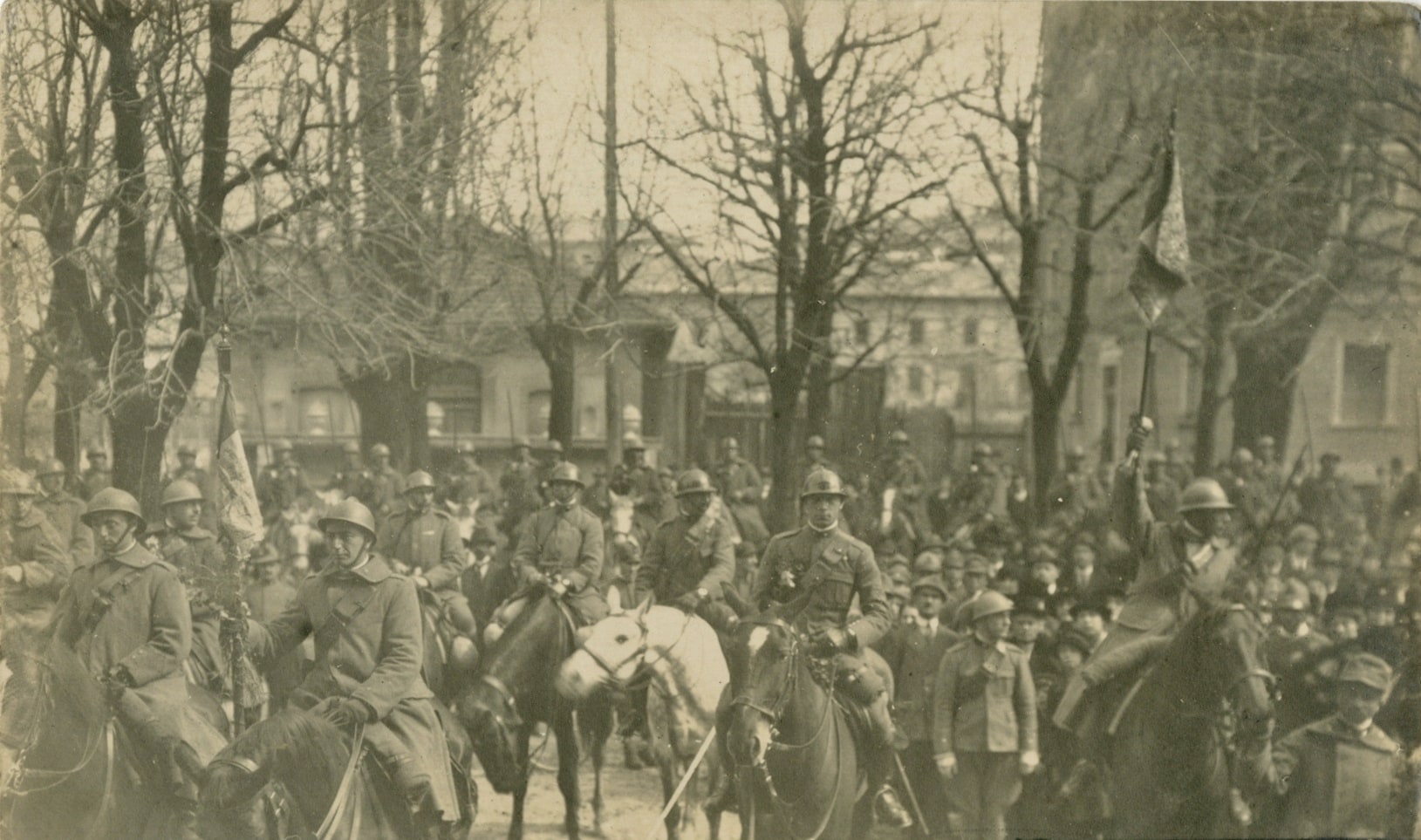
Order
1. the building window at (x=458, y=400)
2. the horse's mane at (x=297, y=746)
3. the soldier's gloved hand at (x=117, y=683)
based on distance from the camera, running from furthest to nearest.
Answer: the building window at (x=458, y=400) < the soldier's gloved hand at (x=117, y=683) < the horse's mane at (x=297, y=746)

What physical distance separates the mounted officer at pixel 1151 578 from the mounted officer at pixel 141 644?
4.92 m

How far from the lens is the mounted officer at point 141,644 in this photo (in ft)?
23.0

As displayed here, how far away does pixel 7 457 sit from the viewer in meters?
7.98

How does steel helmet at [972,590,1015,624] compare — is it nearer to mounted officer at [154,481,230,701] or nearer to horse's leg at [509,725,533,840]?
horse's leg at [509,725,533,840]

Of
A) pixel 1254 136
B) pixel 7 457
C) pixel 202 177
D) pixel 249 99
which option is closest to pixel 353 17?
pixel 249 99

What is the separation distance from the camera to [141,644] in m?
7.11

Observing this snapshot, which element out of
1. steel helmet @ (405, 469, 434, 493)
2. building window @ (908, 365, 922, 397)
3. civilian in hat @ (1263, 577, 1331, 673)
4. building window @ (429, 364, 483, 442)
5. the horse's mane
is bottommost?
the horse's mane

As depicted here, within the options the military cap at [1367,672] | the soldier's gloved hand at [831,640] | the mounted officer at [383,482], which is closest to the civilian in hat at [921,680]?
the soldier's gloved hand at [831,640]

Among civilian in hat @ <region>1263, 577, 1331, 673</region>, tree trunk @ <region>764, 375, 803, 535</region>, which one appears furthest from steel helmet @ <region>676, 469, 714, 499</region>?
civilian in hat @ <region>1263, 577, 1331, 673</region>

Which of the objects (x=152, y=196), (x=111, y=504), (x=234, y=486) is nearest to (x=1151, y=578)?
(x=234, y=486)

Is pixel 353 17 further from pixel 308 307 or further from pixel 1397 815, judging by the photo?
pixel 1397 815

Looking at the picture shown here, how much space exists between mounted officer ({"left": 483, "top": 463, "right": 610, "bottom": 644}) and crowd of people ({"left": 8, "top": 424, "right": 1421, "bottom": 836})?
19 millimetres

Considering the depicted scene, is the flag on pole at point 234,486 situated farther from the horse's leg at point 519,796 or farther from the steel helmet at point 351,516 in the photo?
the horse's leg at point 519,796

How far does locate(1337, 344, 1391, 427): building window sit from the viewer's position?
813 centimetres
